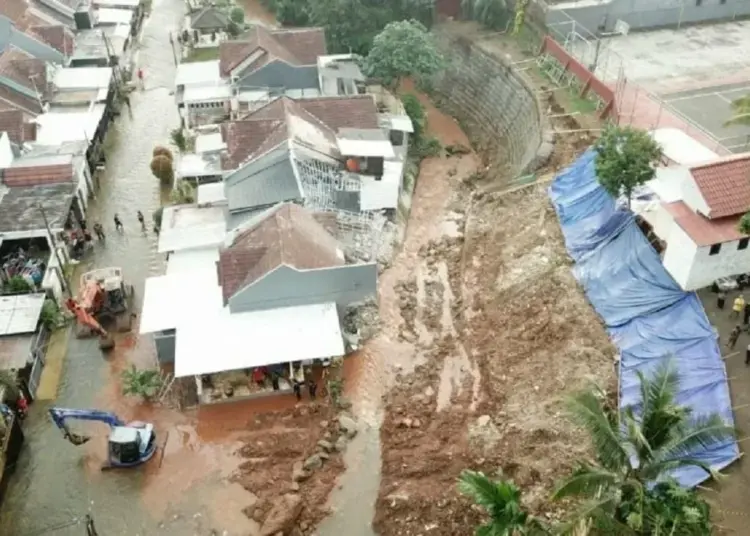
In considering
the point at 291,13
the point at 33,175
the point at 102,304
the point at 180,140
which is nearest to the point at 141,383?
the point at 102,304

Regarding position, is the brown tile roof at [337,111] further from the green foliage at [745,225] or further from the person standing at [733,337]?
the person standing at [733,337]

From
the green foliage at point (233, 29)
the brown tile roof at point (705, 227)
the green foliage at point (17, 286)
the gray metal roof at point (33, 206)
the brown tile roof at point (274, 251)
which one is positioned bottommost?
the green foliage at point (17, 286)

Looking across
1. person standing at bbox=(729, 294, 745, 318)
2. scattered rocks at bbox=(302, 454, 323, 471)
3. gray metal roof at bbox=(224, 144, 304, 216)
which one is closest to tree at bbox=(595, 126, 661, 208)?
person standing at bbox=(729, 294, 745, 318)

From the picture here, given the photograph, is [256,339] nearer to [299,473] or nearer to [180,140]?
[299,473]

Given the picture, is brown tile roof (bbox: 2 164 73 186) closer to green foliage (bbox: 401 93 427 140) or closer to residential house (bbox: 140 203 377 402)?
residential house (bbox: 140 203 377 402)

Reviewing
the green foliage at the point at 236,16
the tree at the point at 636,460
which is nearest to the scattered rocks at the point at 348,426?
the tree at the point at 636,460

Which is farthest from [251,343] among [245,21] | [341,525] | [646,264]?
[245,21]
